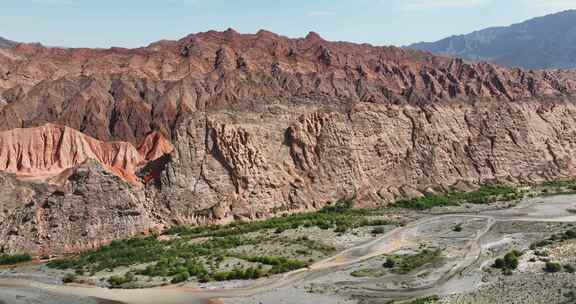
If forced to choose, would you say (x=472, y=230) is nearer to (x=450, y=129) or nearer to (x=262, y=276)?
(x=262, y=276)

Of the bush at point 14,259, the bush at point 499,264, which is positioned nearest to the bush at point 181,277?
the bush at point 14,259

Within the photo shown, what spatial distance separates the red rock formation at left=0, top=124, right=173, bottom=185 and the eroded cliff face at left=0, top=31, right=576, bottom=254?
1.24 meters

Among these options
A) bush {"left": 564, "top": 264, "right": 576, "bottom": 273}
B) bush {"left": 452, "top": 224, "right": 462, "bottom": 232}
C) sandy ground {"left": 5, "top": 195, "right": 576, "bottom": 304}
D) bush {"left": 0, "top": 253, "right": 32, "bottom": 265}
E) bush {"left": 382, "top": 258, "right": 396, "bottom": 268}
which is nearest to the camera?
sandy ground {"left": 5, "top": 195, "right": 576, "bottom": 304}

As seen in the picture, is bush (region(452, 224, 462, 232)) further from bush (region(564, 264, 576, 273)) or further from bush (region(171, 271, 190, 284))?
bush (region(171, 271, 190, 284))

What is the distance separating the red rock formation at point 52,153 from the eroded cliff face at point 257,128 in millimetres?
1240

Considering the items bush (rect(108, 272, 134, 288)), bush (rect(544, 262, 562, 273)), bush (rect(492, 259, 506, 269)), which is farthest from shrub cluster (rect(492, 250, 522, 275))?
bush (rect(108, 272, 134, 288))

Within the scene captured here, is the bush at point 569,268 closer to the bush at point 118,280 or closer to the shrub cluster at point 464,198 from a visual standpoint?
the bush at point 118,280

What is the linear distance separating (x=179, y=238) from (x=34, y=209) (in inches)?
447

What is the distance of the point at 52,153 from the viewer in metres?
61.6

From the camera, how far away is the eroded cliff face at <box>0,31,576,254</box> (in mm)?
49938

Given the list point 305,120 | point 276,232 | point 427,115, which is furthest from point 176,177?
point 427,115

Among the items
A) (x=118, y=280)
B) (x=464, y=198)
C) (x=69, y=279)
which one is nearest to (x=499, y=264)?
(x=118, y=280)

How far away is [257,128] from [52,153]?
821 inches

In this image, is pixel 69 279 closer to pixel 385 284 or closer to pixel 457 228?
pixel 385 284
